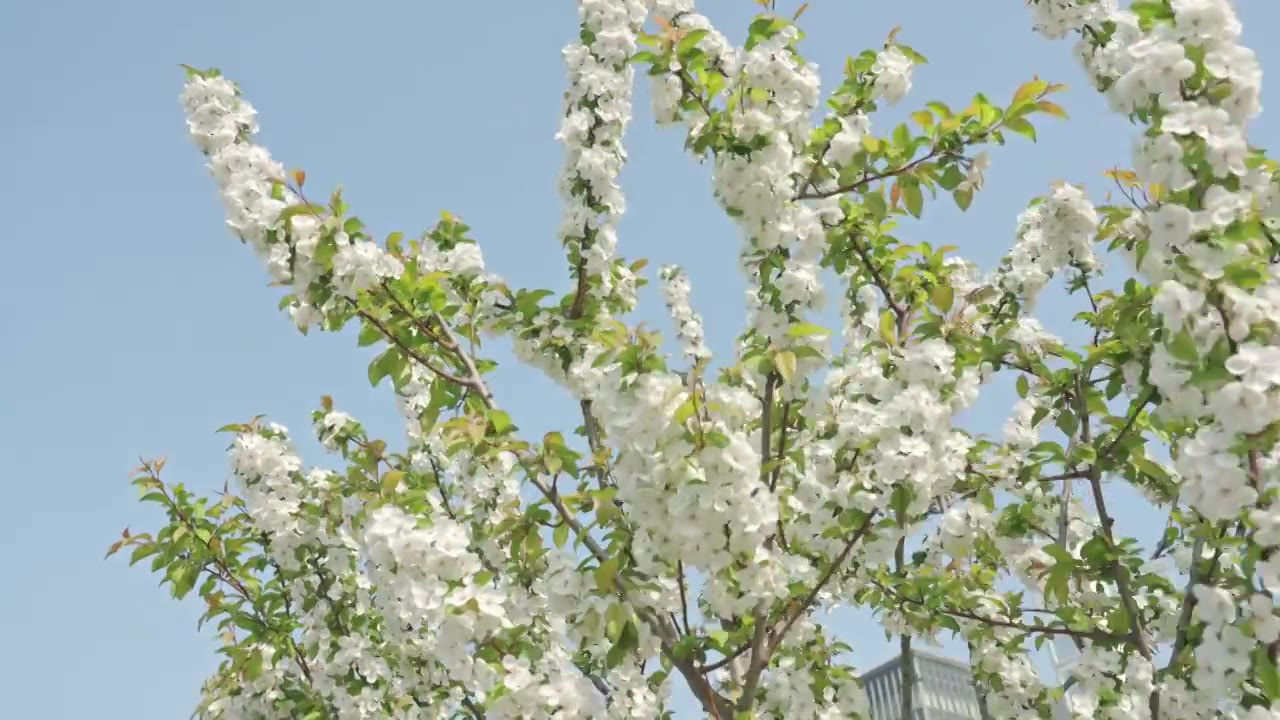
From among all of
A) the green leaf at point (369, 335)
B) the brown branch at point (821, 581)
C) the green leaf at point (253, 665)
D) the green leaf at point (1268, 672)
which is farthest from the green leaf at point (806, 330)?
the green leaf at point (253, 665)

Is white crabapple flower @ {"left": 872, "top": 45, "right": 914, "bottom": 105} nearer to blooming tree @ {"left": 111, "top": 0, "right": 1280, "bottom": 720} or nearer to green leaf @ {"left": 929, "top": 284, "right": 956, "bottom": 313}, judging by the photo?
blooming tree @ {"left": 111, "top": 0, "right": 1280, "bottom": 720}

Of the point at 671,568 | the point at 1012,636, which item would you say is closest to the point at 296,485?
the point at 671,568

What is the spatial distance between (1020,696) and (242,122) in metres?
5.51

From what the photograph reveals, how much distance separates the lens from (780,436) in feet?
14.9

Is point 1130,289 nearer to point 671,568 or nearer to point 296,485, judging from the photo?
point 671,568

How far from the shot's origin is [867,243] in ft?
17.0

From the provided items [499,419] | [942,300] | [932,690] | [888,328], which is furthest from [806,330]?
[932,690]

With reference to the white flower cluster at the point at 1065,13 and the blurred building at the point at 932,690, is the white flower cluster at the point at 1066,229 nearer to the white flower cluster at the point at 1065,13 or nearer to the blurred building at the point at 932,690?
the white flower cluster at the point at 1065,13

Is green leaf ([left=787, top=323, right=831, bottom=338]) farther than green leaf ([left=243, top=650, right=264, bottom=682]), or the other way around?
green leaf ([left=243, top=650, right=264, bottom=682])

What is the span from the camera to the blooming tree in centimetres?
302

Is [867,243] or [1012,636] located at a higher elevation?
[867,243]

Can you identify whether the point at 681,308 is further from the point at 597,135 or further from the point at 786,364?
the point at 786,364

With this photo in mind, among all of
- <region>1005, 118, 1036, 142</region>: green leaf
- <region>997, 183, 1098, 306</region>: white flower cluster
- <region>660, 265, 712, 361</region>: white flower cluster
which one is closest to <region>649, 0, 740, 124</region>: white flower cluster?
<region>1005, 118, 1036, 142</region>: green leaf

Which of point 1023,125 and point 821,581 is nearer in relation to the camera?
point 821,581
